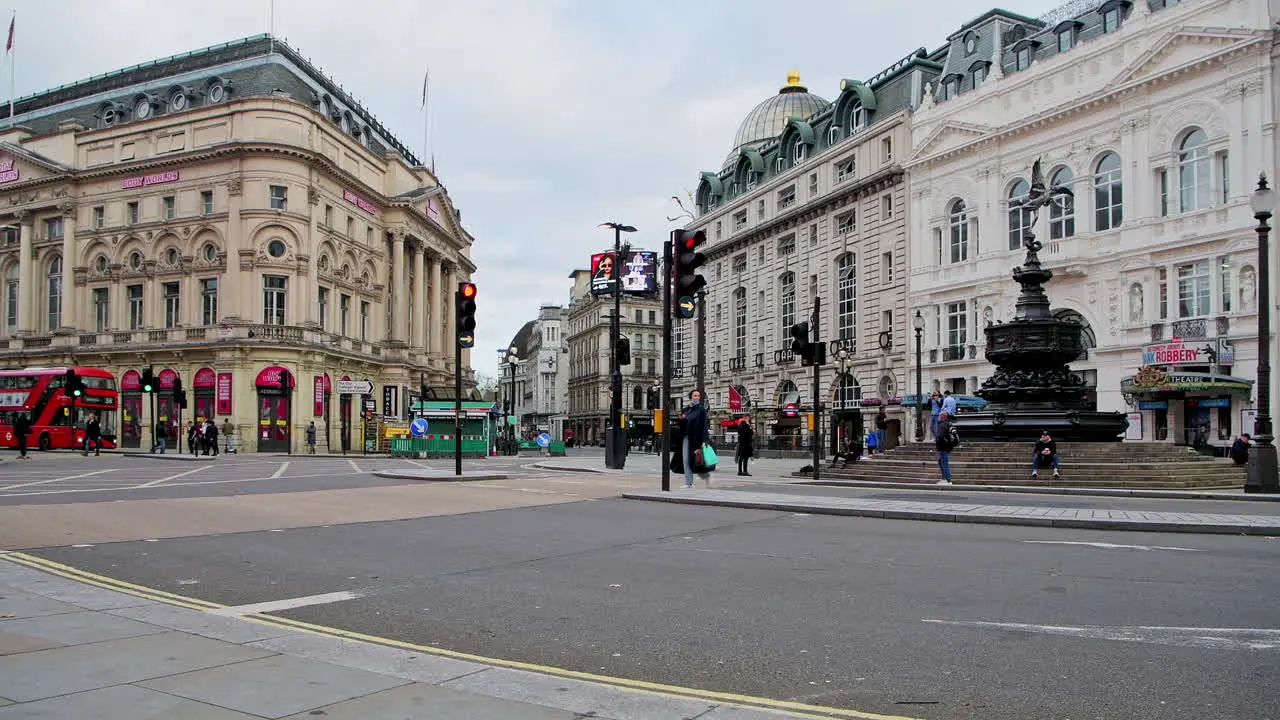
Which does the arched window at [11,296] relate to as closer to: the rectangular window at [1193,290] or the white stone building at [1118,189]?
the white stone building at [1118,189]

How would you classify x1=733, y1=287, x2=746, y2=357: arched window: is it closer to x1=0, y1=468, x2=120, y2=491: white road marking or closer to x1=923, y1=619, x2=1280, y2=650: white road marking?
x1=0, y1=468, x2=120, y2=491: white road marking

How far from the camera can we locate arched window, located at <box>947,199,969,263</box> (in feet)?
164

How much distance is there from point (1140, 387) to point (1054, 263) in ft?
27.8

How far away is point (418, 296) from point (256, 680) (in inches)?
2771

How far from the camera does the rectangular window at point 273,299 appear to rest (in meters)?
54.5

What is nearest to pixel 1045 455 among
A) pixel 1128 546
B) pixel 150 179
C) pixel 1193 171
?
pixel 1128 546

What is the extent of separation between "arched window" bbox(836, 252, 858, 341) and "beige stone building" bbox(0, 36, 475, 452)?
105ft

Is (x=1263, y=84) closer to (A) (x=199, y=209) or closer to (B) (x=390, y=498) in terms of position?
(B) (x=390, y=498)

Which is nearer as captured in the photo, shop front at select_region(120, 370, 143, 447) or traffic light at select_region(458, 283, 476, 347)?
traffic light at select_region(458, 283, 476, 347)

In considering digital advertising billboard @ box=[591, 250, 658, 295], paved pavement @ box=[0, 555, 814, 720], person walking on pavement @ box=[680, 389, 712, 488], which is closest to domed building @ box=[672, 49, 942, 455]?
digital advertising billboard @ box=[591, 250, 658, 295]

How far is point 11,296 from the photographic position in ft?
206

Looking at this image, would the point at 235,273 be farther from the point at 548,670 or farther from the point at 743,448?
the point at 548,670

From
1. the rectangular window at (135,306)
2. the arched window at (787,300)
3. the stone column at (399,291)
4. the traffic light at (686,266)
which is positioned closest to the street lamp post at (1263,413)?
the traffic light at (686,266)

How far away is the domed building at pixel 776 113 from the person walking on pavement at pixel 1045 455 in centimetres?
6233
